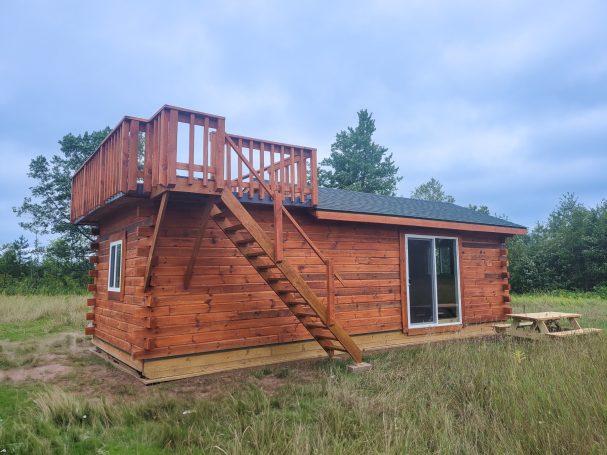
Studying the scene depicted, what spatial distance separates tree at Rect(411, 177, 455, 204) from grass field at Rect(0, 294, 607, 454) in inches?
1770

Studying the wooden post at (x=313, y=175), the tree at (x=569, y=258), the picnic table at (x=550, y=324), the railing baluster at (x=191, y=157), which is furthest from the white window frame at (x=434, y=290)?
the tree at (x=569, y=258)

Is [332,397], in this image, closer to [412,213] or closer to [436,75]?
[412,213]

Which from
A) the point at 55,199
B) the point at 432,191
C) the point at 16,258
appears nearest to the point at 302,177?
the point at 16,258

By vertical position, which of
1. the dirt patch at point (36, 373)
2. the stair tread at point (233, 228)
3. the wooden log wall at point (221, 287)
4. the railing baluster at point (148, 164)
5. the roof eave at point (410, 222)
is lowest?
the dirt patch at point (36, 373)

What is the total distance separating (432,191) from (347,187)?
21141 mm

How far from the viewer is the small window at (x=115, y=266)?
802 cm

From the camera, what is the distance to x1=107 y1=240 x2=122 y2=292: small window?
8016 millimetres

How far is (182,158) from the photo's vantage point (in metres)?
5.68

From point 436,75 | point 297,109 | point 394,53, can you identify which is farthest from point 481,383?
point 297,109

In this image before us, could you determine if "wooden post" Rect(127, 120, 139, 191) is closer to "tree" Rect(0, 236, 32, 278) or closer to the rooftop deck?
the rooftop deck

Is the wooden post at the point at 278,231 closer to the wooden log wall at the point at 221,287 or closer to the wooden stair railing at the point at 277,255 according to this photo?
the wooden stair railing at the point at 277,255

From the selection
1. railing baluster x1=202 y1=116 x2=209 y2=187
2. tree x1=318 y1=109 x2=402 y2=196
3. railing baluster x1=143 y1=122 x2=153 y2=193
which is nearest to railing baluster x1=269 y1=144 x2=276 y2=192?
railing baluster x1=202 y1=116 x2=209 y2=187

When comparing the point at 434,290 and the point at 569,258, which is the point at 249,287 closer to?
the point at 434,290

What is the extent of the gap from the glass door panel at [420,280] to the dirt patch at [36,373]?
7.84 metres
